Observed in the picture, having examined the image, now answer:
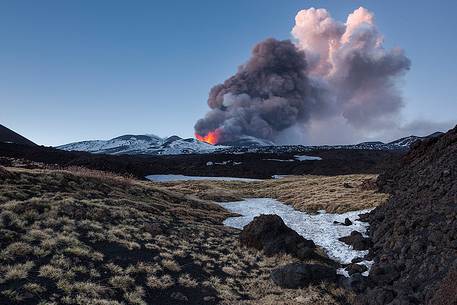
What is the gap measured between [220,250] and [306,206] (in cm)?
1874

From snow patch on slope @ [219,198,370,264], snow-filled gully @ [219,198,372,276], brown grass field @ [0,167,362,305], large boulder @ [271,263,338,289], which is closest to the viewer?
brown grass field @ [0,167,362,305]

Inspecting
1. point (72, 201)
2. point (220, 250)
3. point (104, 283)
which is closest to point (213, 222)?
point (220, 250)

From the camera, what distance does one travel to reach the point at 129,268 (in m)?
14.7

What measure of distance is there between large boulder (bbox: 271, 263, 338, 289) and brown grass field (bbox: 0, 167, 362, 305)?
39 cm

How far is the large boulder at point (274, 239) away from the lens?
19.7m

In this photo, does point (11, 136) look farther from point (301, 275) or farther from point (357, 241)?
point (301, 275)

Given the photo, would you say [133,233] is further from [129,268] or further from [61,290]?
[61,290]

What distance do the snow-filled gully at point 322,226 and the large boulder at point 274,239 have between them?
1.71 meters

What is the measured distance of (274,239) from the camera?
2084 cm

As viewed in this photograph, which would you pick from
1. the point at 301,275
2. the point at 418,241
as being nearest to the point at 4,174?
the point at 301,275

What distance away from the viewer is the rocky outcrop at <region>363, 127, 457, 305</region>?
12.5 metres

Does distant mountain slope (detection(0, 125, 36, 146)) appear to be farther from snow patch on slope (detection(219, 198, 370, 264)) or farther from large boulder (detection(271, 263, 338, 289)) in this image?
large boulder (detection(271, 263, 338, 289))

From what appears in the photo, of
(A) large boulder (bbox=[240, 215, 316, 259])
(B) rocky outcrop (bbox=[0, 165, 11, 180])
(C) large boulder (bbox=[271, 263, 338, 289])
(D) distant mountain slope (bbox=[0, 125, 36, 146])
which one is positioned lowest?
(C) large boulder (bbox=[271, 263, 338, 289])

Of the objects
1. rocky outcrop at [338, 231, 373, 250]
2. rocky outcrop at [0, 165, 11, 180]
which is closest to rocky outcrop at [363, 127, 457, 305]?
rocky outcrop at [338, 231, 373, 250]
